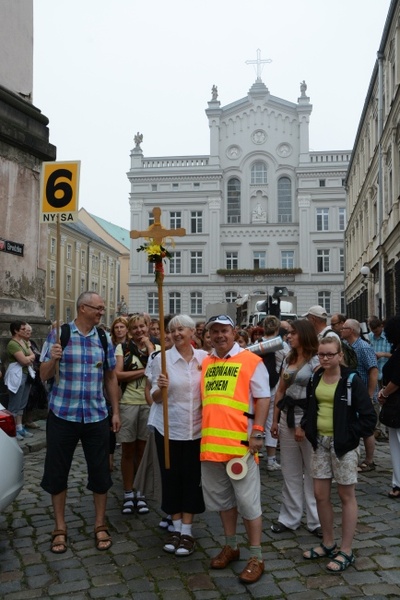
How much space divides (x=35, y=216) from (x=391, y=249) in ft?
48.2

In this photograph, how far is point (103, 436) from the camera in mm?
5082

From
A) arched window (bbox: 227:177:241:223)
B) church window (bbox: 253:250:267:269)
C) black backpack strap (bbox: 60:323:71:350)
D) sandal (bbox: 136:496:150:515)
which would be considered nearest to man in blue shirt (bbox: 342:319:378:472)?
sandal (bbox: 136:496:150:515)

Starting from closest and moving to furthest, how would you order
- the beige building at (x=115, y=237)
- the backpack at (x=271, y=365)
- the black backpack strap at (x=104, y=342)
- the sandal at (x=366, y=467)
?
the black backpack strap at (x=104, y=342), the sandal at (x=366, y=467), the backpack at (x=271, y=365), the beige building at (x=115, y=237)

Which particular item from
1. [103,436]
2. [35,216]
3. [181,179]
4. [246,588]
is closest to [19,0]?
[35,216]

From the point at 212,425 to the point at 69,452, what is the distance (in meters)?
1.39

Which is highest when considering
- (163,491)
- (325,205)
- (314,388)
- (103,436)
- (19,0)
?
(325,205)

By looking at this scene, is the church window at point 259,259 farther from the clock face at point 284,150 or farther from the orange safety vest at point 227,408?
the orange safety vest at point 227,408

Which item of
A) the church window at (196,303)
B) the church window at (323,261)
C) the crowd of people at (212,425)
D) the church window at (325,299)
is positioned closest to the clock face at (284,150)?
the church window at (323,261)

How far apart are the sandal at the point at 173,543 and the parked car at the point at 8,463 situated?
4.09ft

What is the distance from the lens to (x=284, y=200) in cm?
5634

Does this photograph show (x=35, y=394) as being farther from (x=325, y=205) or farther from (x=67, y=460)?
(x=325, y=205)

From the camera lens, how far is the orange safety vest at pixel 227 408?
4273mm

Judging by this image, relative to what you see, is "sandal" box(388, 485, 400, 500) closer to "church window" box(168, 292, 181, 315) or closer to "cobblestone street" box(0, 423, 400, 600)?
"cobblestone street" box(0, 423, 400, 600)

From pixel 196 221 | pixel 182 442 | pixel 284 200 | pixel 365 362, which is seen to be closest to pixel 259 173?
pixel 284 200
